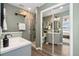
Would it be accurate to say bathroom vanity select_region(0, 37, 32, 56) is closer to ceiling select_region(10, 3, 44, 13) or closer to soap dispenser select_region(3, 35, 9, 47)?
soap dispenser select_region(3, 35, 9, 47)

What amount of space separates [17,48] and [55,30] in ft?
2.93

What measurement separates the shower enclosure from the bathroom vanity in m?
0.36

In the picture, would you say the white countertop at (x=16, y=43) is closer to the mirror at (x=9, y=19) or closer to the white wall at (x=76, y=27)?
the mirror at (x=9, y=19)

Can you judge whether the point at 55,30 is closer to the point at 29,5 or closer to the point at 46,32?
the point at 46,32

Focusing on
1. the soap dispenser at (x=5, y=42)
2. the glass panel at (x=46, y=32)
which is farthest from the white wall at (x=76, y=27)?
the soap dispenser at (x=5, y=42)

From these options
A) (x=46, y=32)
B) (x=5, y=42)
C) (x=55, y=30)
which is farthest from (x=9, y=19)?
(x=55, y=30)

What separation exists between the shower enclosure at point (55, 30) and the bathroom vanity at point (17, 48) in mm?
356

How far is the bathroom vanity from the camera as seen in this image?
1101 mm

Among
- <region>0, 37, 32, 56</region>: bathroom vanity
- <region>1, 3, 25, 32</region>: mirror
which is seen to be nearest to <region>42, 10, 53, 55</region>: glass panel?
<region>0, 37, 32, 56</region>: bathroom vanity

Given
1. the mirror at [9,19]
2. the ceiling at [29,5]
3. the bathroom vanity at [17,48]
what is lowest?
the bathroom vanity at [17,48]

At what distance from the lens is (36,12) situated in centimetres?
134

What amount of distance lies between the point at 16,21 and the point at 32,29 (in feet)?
0.86

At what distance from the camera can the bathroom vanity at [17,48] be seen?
3.61 ft

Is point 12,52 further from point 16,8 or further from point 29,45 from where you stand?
point 16,8
